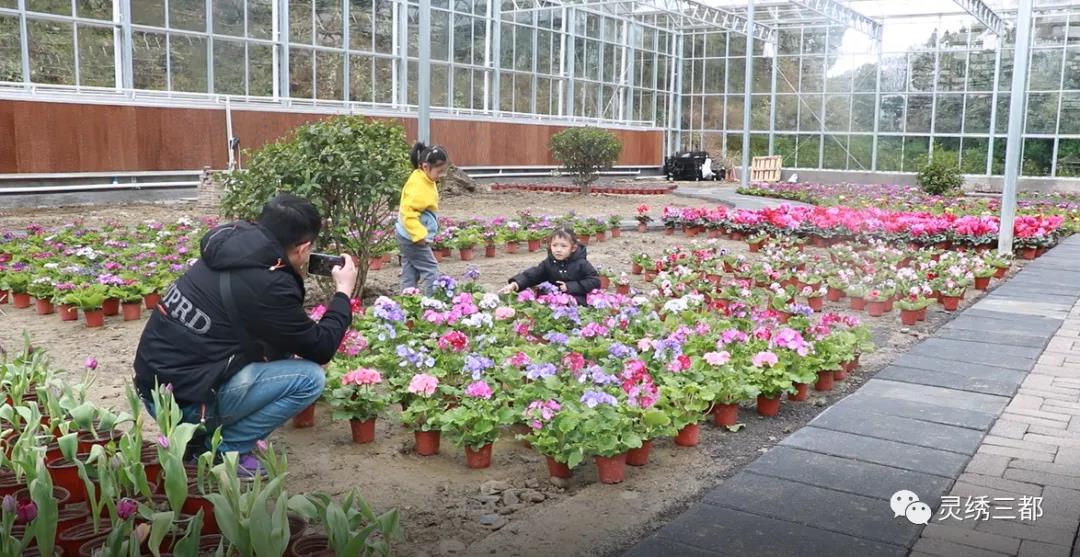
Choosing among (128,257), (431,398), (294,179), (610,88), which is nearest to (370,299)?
(294,179)

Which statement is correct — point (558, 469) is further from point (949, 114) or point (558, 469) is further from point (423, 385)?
point (949, 114)

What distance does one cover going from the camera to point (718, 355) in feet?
13.6

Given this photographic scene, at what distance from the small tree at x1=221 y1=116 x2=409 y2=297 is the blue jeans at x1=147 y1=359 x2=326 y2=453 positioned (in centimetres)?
252

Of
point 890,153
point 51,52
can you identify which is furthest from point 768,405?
point 890,153

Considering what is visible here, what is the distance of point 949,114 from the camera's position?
1051 inches

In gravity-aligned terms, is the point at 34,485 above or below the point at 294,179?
below

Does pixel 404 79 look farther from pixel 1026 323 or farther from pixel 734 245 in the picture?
pixel 1026 323

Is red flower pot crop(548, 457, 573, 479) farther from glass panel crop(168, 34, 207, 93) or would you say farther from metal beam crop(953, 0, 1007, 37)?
metal beam crop(953, 0, 1007, 37)

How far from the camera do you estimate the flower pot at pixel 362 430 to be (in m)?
3.86

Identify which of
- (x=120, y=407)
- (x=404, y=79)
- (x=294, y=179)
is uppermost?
(x=404, y=79)

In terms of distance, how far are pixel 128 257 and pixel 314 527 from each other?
563 cm

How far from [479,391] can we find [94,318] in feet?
11.2

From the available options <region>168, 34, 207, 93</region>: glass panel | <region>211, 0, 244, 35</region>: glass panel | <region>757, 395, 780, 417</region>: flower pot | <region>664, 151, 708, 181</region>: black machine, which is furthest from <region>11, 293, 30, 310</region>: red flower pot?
<region>664, 151, 708, 181</region>: black machine

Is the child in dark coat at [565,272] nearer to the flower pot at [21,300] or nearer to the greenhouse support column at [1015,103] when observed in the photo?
the flower pot at [21,300]
